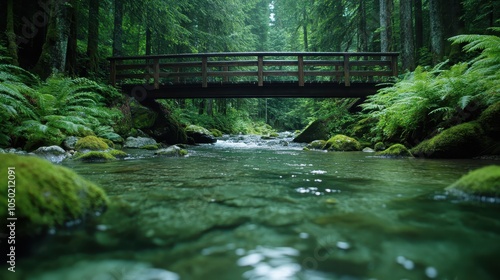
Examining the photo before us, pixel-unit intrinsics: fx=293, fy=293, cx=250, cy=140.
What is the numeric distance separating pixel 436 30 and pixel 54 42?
13.2 m

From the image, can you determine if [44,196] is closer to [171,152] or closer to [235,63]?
[171,152]

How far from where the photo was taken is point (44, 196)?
162 cm

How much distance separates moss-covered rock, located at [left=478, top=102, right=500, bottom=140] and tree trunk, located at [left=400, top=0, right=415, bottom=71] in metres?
7.42

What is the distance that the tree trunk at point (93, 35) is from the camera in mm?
12203

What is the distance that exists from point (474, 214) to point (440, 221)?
0.31m

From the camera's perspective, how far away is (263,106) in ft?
129

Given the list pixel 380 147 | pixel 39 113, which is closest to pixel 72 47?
pixel 39 113

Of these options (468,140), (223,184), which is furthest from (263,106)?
(223,184)

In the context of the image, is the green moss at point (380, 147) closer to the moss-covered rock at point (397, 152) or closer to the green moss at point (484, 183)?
the moss-covered rock at point (397, 152)

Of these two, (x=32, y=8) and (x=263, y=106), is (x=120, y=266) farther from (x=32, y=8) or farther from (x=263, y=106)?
(x=263, y=106)

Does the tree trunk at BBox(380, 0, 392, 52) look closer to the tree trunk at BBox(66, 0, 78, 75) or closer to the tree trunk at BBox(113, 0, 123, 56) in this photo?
the tree trunk at BBox(113, 0, 123, 56)

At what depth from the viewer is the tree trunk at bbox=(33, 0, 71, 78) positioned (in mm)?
9156

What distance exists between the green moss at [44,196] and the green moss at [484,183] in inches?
111

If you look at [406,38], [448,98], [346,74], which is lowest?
[448,98]
